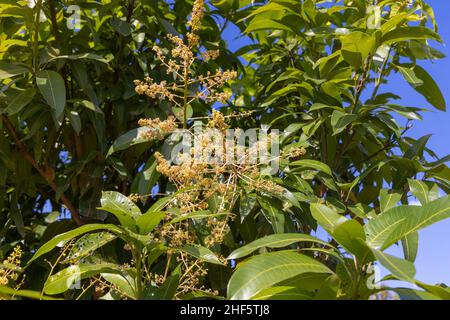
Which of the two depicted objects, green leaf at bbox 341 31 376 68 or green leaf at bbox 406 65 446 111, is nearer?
green leaf at bbox 341 31 376 68

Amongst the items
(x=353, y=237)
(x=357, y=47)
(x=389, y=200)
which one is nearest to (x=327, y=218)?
(x=353, y=237)

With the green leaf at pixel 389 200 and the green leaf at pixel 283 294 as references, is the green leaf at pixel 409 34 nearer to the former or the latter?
the green leaf at pixel 389 200

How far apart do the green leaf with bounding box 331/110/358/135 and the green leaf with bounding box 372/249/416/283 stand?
717 millimetres

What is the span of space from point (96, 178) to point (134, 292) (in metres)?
0.74

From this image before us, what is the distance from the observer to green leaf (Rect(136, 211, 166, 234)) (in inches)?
32.1

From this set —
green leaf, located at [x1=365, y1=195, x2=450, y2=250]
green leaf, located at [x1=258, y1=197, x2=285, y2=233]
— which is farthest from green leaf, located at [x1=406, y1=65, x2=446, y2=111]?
green leaf, located at [x1=365, y1=195, x2=450, y2=250]

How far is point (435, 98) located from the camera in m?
1.60

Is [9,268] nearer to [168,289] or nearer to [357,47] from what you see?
[168,289]

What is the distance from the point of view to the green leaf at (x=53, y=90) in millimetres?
1332

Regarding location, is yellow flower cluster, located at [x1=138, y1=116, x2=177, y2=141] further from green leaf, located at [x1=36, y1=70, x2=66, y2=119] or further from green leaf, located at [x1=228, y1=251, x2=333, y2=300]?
green leaf, located at [x1=228, y1=251, x2=333, y2=300]

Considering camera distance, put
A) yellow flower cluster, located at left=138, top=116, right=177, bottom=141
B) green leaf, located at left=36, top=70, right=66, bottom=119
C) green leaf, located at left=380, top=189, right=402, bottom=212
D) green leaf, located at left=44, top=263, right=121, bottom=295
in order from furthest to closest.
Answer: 1. green leaf, located at left=36, top=70, right=66, bottom=119
2. green leaf, located at left=380, top=189, right=402, bottom=212
3. yellow flower cluster, located at left=138, top=116, right=177, bottom=141
4. green leaf, located at left=44, top=263, right=121, bottom=295

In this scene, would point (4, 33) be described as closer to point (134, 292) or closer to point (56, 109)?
point (56, 109)

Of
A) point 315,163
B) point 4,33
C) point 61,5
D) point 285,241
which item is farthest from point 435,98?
point 4,33

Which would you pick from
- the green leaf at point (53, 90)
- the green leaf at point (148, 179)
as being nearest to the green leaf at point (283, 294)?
the green leaf at point (148, 179)
